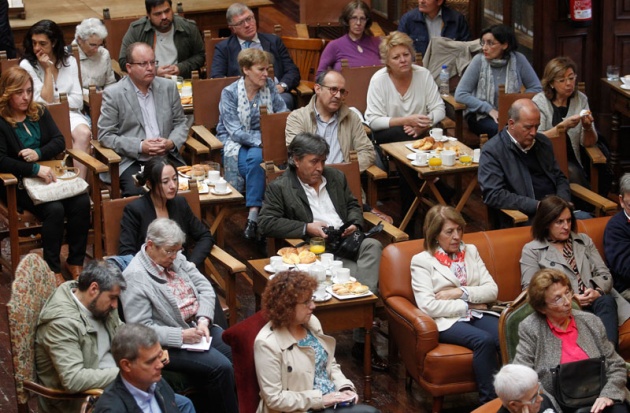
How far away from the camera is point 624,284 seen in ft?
20.0

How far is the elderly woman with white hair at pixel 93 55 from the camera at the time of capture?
8.19 meters

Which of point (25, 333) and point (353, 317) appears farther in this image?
point (353, 317)

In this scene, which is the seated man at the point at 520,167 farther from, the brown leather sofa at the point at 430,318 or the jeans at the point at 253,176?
the jeans at the point at 253,176

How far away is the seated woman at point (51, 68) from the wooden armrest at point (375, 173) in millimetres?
1830

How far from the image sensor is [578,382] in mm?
5242

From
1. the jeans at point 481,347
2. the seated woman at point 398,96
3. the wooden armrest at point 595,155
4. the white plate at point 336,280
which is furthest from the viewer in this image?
the seated woman at point 398,96

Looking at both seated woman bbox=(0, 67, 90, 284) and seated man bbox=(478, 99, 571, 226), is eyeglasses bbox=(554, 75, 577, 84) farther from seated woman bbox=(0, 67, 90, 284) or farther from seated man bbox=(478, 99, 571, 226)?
seated woman bbox=(0, 67, 90, 284)

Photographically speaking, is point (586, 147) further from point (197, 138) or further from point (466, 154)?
point (197, 138)

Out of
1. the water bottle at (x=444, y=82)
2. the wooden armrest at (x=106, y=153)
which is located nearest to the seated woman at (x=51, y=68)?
the wooden armrest at (x=106, y=153)

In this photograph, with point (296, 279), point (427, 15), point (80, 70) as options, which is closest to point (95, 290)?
point (296, 279)

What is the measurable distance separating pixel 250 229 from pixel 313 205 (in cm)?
99

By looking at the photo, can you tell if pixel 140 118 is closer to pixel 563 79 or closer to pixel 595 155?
pixel 563 79

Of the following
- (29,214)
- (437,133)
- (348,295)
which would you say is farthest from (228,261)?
(437,133)

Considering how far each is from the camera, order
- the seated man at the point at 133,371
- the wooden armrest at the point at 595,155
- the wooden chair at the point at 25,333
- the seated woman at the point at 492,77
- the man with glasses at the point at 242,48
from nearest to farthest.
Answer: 1. the seated man at the point at 133,371
2. the wooden chair at the point at 25,333
3. the wooden armrest at the point at 595,155
4. the seated woman at the point at 492,77
5. the man with glasses at the point at 242,48
